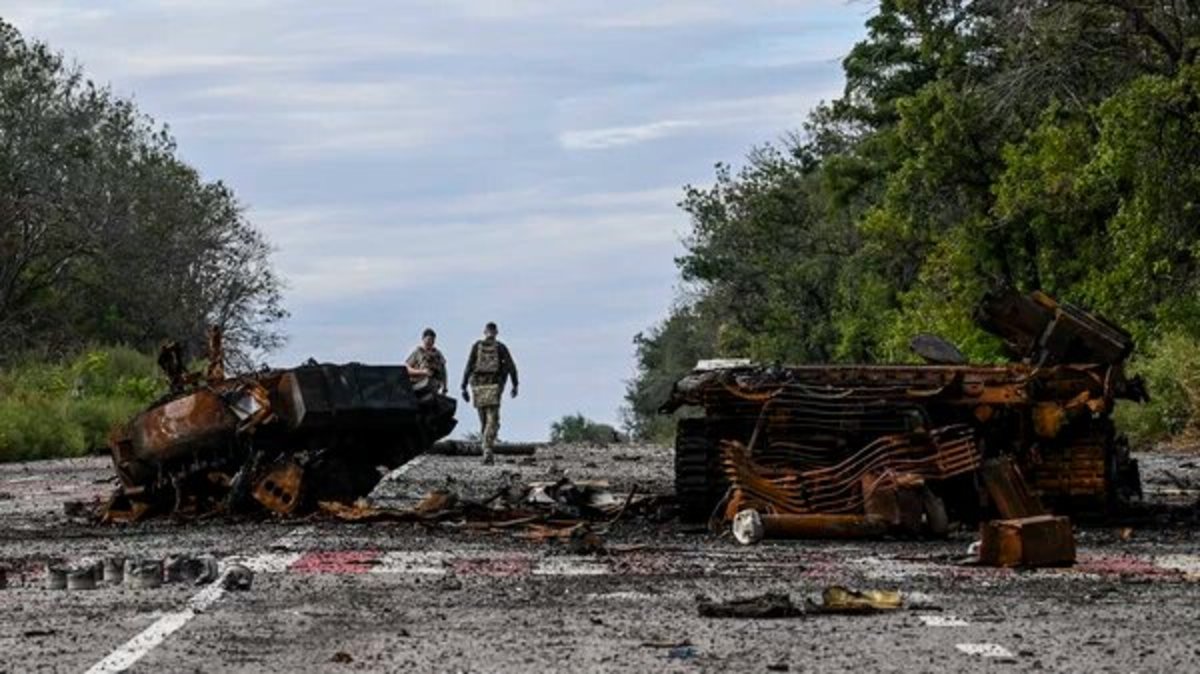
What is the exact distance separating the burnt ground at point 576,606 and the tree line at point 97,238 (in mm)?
57094

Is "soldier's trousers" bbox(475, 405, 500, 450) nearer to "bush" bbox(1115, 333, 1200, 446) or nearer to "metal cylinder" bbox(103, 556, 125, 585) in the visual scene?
"bush" bbox(1115, 333, 1200, 446)

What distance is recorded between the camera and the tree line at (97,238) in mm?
79875

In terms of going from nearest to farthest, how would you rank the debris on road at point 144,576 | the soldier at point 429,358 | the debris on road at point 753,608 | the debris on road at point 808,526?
the debris on road at point 753,608 → the debris on road at point 144,576 → the debris on road at point 808,526 → the soldier at point 429,358

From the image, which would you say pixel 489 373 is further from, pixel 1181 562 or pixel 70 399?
pixel 70 399

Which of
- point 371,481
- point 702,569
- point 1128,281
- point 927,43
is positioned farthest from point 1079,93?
point 702,569

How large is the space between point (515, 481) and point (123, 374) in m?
34.9

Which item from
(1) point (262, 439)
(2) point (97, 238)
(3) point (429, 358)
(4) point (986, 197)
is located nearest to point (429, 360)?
(3) point (429, 358)

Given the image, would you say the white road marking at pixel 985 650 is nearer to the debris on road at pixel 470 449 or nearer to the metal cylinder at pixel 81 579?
the metal cylinder at pixel 81 579

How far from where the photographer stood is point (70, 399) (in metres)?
55.0

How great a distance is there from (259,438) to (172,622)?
10493 mm

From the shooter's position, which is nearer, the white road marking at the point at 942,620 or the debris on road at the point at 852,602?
the white road marking at the point at 942,620

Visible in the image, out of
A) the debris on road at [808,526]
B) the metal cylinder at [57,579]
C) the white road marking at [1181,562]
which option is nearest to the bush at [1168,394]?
the debris on road at [808,526]

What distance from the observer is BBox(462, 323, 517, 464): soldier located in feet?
118

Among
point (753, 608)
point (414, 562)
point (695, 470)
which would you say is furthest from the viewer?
point (695, 470)
